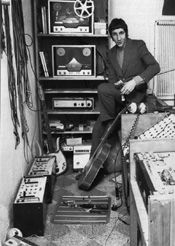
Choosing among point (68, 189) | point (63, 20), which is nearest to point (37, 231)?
point (68, 189)

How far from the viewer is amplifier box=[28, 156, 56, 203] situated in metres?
3.13

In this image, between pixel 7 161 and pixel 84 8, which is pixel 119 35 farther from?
pixel 7 161

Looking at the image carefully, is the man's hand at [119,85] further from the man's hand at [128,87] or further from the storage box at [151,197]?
the storage box at [151,197]

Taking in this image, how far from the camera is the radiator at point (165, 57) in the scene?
4.12 metres

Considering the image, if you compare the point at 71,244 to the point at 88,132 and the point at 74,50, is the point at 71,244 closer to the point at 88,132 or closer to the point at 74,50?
the point at 88,132

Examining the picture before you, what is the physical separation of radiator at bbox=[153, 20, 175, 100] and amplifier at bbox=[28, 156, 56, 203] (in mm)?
1566

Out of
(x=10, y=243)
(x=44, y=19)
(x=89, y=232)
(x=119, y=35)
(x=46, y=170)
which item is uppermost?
(x=44, y=19)

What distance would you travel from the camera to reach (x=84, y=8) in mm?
3678

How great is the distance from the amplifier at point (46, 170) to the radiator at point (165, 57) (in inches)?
61.6

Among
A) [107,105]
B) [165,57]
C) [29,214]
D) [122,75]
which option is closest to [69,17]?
[122,75]

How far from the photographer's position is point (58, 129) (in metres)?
3.99

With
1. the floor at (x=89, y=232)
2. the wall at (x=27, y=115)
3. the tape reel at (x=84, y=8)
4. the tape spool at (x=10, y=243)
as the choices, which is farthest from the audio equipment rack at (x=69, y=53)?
the tape spool at (x=10, y=243)

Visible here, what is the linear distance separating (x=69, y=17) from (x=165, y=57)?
3.98 ft

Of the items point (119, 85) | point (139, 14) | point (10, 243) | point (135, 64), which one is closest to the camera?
point (10, 243)
